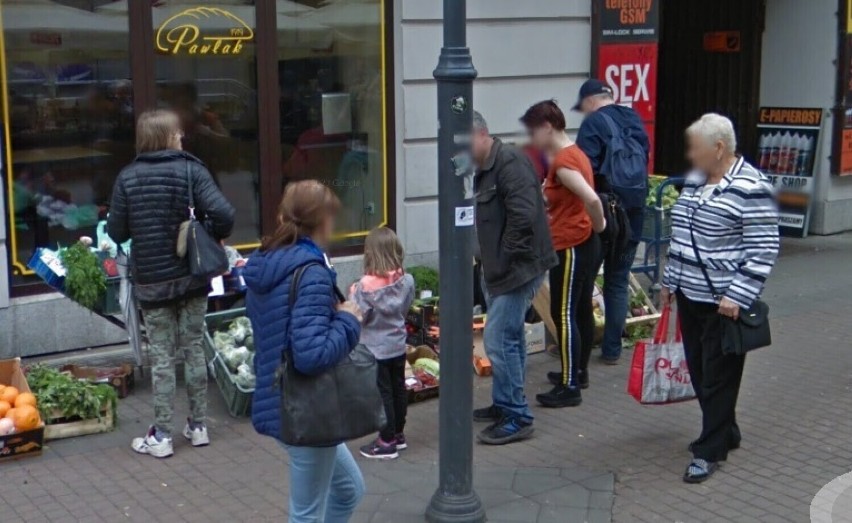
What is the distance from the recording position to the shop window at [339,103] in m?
9.29

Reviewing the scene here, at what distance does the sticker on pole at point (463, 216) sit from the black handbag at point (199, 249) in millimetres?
1616

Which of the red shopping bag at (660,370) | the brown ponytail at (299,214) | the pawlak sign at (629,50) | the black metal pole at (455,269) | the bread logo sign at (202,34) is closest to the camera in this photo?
the brown ponytail at (299,214)

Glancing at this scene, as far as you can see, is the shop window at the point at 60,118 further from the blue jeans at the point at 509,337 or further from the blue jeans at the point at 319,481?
the blue jeans at the point at 319,481

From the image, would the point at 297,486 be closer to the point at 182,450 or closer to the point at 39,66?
the point at 182,450

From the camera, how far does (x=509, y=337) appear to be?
21.2ft

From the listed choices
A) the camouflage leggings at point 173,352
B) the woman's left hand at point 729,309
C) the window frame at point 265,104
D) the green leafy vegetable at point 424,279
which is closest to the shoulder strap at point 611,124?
the green leafy vegetable at point 424,279

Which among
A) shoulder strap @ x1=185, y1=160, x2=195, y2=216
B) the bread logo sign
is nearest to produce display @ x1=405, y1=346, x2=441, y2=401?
shoulder strap @ x1=185, y1=160, x2=195, y2=216

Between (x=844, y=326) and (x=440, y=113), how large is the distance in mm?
5343

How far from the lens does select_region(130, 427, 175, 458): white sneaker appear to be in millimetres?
6340

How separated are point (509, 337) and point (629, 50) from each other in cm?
517

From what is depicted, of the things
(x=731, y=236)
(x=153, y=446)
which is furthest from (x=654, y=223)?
(x=153, y=446)

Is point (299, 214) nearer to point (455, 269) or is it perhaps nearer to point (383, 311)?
point (455, 269)

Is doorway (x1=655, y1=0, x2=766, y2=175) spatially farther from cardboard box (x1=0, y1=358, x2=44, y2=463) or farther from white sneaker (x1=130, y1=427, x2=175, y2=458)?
cardboard box (x1=0, y1=358, x2=44, y2=463)

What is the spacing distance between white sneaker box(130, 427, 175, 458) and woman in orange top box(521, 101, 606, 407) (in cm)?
229
